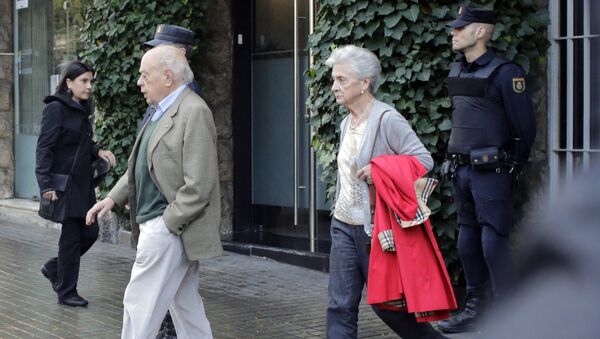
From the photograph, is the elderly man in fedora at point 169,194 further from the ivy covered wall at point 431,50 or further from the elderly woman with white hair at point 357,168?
the ivy covered wall at point 431,50

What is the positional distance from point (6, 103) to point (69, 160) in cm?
739

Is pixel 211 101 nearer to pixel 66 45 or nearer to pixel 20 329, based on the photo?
pixel 66 45

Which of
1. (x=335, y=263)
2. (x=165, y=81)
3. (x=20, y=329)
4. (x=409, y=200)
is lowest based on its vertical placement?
(x=20, y=329)

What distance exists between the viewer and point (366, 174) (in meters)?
5.12

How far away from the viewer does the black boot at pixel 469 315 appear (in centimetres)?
683

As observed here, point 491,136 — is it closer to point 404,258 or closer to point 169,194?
point 404,258

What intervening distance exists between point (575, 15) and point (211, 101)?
4855 mm

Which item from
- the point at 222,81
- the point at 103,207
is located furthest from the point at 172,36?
the point at 222,81

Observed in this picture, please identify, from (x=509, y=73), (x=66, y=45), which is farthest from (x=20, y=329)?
(x=66, y=45)

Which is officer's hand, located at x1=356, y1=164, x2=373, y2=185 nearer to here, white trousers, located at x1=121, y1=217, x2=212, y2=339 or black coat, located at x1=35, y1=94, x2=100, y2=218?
white trousers, located at x1=121, y1=217, x2=212, y2=339

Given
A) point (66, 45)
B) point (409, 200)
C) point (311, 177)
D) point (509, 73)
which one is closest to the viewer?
point (409, 200)

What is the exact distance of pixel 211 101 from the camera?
11273 millimetres

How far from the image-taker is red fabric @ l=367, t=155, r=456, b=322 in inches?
195

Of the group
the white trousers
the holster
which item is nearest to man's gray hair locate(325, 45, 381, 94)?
the white trousers
